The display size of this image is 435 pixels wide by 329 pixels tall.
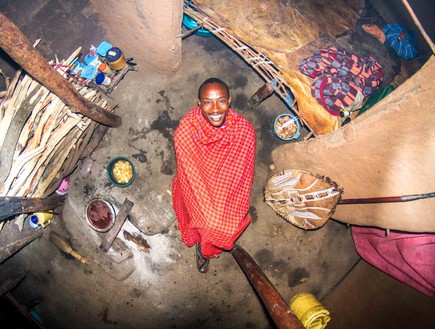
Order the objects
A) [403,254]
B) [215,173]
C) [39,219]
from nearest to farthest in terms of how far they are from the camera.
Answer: [215,173]
[403,254]
[39,219]

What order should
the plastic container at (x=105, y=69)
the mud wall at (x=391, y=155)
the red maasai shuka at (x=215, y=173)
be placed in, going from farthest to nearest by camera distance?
the plastic container at (x=105, y=69) → the red maasai shuka at (x=215, y=173) → the mud wall at (x=391, y=155)

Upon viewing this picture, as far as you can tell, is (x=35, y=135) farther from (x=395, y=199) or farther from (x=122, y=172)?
(x=395, y=199)

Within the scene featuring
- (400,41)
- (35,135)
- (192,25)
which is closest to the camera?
(35,135)

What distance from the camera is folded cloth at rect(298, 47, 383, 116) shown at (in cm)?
357

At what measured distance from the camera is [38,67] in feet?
8.21

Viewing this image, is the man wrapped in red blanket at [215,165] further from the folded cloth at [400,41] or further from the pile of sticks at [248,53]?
the folded cloth at [400,41]

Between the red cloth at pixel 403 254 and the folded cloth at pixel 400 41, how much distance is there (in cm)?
324

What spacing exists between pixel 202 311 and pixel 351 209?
2676mm

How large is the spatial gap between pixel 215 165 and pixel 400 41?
4223 mm

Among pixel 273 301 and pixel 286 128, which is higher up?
pixel 273 301

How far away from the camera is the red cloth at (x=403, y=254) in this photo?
3211 millimetres

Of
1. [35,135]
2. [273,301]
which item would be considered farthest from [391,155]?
[35,135]

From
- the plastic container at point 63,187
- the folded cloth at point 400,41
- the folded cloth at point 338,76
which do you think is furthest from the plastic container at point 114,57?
the folded cloth at point 400,41

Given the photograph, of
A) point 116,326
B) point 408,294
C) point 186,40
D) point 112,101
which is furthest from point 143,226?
point 408,294
